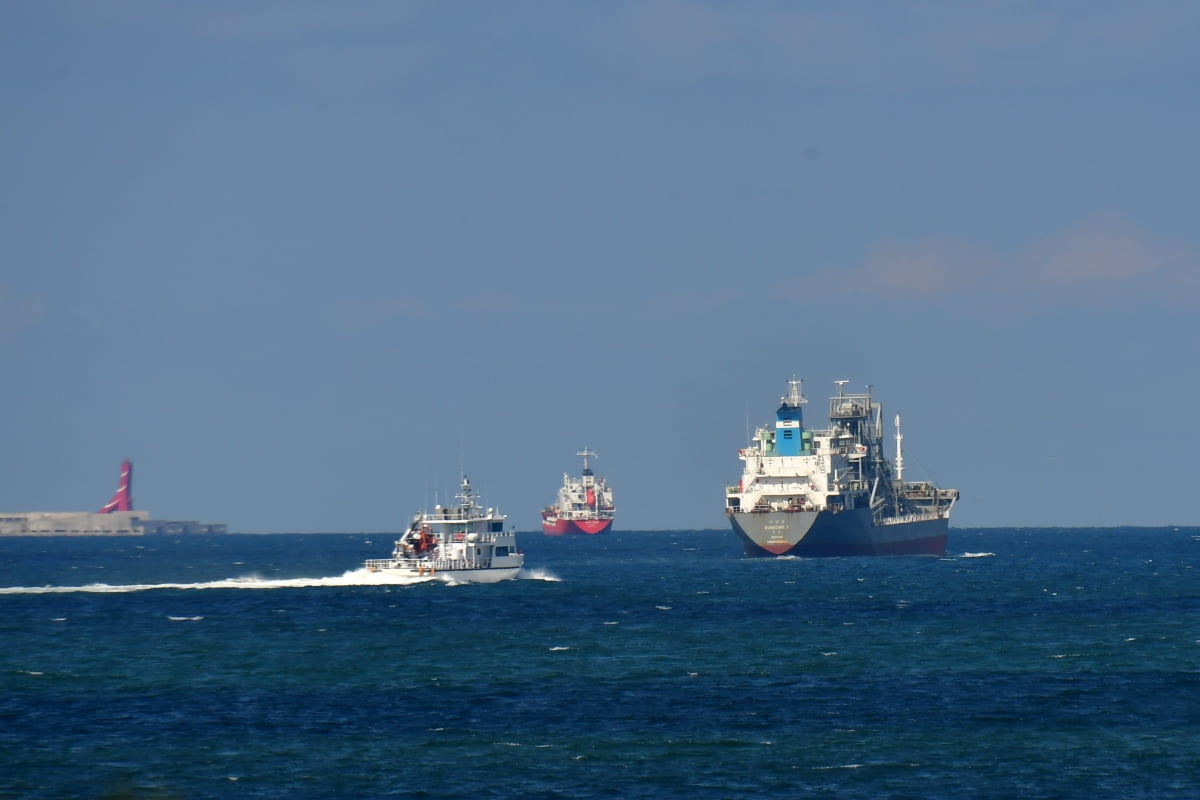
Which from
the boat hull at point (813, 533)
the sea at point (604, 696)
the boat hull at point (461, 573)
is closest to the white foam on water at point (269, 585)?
the boat hull at point (461, 573)

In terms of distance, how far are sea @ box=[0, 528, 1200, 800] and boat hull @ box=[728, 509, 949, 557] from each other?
40564 millimetres

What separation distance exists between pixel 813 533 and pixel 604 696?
3810 inches

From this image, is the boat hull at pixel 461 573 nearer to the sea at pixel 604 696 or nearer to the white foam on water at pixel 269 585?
the white foam on water at pixel 269 585

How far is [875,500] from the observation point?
169375mm

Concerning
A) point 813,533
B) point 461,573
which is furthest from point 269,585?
point 813,533

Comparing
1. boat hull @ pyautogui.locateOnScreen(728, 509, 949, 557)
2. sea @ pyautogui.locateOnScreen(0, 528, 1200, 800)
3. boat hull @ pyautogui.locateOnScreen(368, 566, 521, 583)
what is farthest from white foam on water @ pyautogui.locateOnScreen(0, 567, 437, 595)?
boat hull @ pyautogui.locateOnScreen(728, 509, 949, 557)

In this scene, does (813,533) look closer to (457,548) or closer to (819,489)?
(819,489)

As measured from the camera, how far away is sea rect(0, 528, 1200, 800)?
4509 cm

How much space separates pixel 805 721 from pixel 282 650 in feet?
103

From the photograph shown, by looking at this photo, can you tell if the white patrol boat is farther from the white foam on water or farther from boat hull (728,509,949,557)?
boat hull (728,509,949,557)

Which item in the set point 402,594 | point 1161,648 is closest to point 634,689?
point 1161,648

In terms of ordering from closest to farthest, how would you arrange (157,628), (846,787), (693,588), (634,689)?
(846,787)
(634,689)
(157,628)
(693,588)

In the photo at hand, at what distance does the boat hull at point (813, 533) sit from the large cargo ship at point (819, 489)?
91 millimetres

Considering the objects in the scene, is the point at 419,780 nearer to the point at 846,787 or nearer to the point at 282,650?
the point at 846,787
